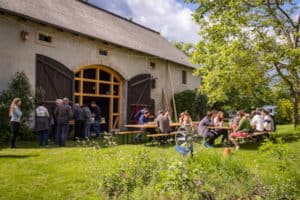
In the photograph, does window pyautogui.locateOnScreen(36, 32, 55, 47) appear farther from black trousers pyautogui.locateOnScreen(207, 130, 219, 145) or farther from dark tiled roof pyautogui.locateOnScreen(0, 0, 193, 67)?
black trousers pyautogui.locateOnScreen(207, 130, 219, 145)

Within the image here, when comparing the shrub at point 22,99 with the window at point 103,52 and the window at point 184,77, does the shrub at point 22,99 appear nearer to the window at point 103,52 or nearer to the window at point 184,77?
the window at point 103,52

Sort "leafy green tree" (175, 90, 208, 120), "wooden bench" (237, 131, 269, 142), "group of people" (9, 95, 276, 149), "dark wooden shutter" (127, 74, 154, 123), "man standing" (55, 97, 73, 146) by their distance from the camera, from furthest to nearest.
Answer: "leafy green tree" (175, 90, 208, 120)
"dark wooden shutter" (127, 74, 154, 123)
"wooden bench" (237, 131, 269, 142)
"man standing" (55, 97, 73, 146)
"group of people" (9, 95, 276, 149)

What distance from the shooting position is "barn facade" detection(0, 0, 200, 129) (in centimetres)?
1208

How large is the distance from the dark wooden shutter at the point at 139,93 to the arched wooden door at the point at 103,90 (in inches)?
23.3

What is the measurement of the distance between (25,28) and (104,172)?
9196 millimetres

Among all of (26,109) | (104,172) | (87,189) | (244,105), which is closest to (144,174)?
(104,172)

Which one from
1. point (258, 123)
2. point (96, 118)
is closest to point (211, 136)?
point (258, 123)

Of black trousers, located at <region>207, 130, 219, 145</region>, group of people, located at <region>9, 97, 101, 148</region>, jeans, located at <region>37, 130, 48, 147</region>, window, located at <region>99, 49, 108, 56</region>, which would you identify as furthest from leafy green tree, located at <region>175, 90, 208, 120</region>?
jeans, located at <region>37, 130, 48, 147</region>

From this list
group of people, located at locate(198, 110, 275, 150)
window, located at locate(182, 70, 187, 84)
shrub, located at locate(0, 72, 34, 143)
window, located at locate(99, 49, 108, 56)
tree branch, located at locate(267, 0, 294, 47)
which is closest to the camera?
group of people, located at locate(198, 110, 275, 150)

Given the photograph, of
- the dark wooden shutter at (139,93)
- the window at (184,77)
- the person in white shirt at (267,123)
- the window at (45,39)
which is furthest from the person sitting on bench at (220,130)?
the window at (184,77)

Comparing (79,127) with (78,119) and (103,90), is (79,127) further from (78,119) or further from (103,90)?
(103,90)

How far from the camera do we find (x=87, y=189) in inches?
213

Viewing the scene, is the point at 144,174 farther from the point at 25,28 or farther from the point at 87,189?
the point at 25,28

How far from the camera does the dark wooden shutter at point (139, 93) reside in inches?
688
